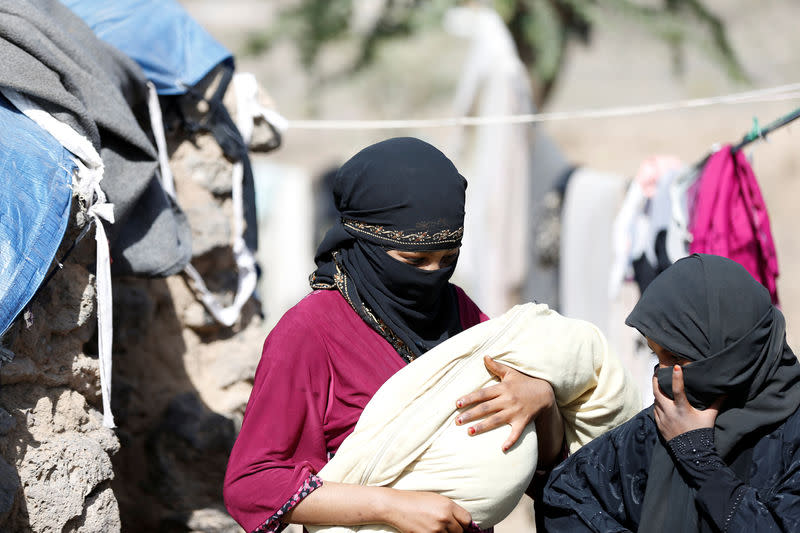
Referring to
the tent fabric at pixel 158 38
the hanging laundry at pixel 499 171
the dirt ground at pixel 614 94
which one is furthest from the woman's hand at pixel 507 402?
the dirt ground at pixel 614 94

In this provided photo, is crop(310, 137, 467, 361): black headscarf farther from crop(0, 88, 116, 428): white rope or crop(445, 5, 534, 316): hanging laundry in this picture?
crop(445, 5, 534, 316): hanging laundry

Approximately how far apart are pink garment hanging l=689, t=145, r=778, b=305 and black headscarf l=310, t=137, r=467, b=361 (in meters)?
1.96

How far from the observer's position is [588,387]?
6.60ft

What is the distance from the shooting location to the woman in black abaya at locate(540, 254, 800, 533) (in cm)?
178

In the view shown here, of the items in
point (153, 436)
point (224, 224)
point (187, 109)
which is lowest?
point (153, 436)

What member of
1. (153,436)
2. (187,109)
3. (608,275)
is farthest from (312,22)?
(153,436)

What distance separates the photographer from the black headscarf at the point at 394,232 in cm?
186

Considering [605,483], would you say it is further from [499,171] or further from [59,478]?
[499,171]

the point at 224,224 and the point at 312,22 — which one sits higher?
the point at 312,22

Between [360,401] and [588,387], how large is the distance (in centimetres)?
57

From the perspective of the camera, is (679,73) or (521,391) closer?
(521,391)

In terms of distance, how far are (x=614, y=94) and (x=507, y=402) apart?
1920 centimetres

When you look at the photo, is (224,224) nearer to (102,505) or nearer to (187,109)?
(187,109)

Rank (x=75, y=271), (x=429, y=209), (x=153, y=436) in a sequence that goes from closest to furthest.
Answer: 1. (x=429, y=209)
2. (x=75, y=271)
3. (x=153, y=436)
